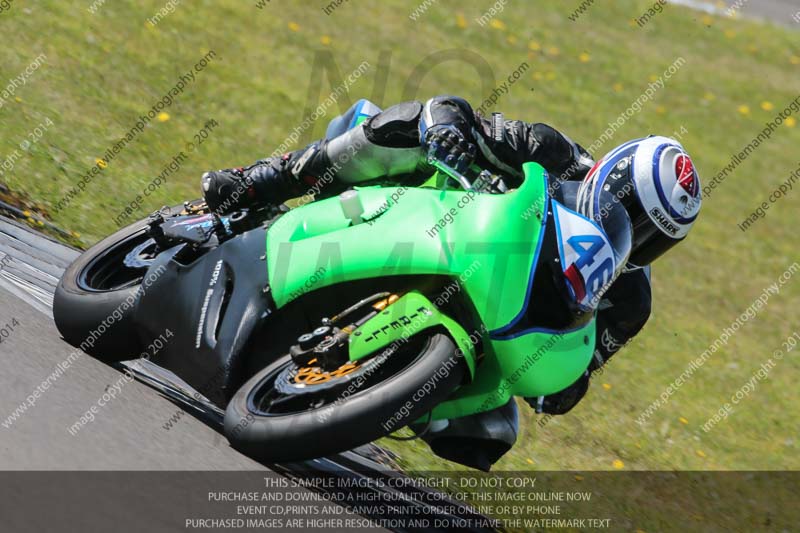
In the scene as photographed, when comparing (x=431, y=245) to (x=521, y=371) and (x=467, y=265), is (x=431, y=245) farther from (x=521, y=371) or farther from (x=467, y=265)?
(x=521, y=371)

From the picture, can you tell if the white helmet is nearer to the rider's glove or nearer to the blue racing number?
the blue racing number

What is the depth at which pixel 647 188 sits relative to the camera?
427 cm

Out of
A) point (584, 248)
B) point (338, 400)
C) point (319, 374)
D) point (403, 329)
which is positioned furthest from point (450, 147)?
point (338, 400)

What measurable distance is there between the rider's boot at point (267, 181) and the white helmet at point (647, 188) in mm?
1250

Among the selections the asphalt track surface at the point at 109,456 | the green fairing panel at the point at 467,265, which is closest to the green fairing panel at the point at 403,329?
the green fairing panel at the point at 467,265

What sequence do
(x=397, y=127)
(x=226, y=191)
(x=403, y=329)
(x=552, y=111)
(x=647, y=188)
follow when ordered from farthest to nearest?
1. (x=552, y=111)
2. (x=226, y=191)
3. (x=397, y=127)
4. (x=647, y=188)
5. (x=403, y=329)

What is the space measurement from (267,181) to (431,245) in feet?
4.17

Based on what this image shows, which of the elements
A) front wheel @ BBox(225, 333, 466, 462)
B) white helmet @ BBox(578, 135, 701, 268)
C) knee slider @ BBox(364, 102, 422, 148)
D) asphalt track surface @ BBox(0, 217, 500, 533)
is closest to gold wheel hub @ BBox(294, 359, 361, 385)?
front wheel @ BBox(225, 333, 466, 462)

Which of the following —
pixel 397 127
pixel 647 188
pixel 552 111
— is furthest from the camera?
pixel 552 111

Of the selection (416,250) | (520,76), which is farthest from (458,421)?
(520,76)

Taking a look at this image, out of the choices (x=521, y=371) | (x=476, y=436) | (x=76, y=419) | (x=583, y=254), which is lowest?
(x=476, y=436)

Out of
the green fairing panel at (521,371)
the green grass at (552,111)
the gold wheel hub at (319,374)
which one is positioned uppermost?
the gold wheel hub at (319,374)

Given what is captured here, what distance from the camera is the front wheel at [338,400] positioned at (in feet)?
11.9

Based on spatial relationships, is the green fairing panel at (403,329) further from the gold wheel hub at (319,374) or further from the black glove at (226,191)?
the black glove at (226,191)
